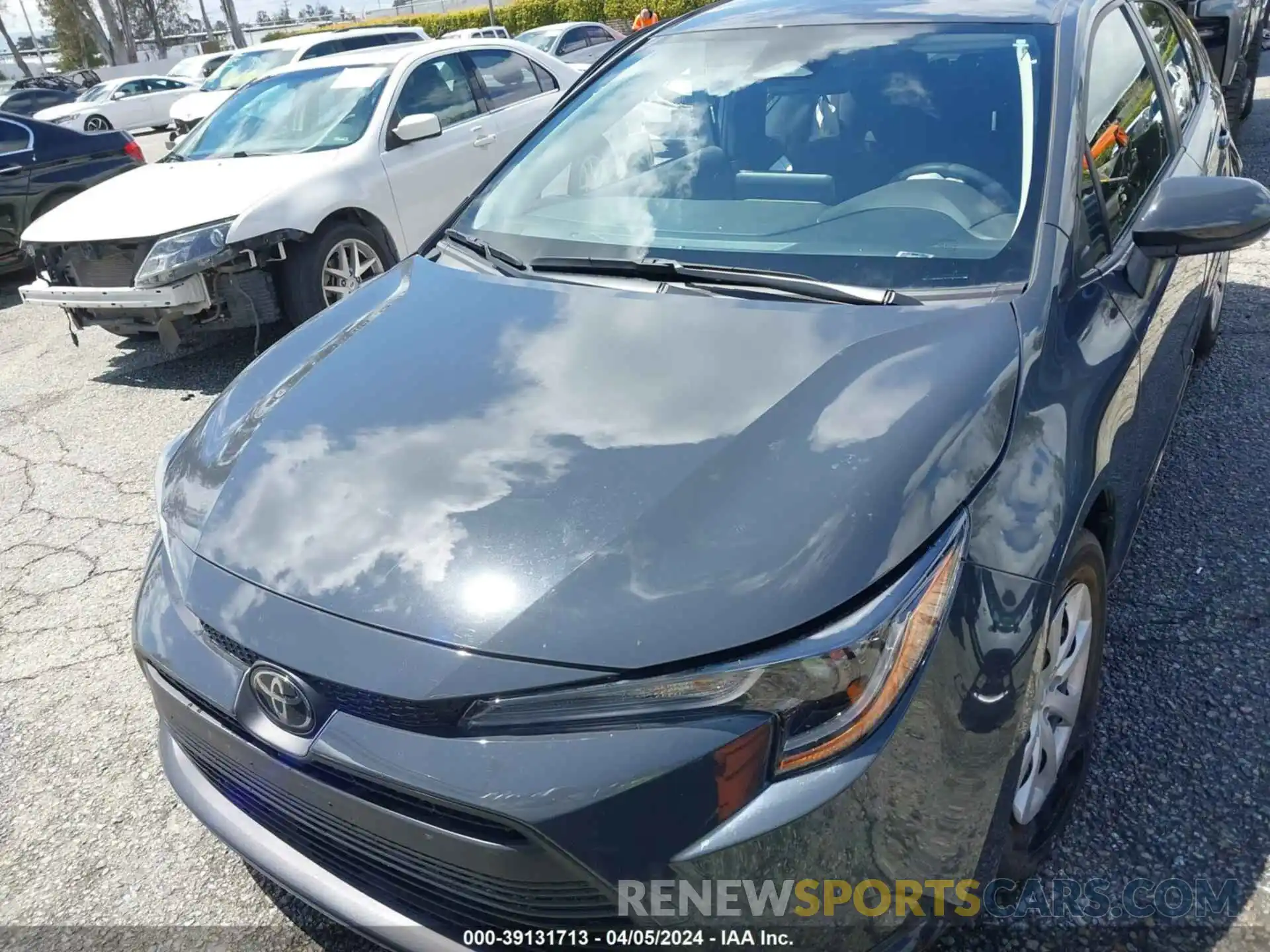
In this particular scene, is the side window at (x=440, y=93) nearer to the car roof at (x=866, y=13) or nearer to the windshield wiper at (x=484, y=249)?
the car roof at (x=866, y=13)

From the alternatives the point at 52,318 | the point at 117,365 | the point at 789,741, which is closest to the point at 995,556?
the point at 789,741

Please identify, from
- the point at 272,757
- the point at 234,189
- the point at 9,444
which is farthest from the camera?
the point at 234,189

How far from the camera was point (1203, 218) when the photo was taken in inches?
83.9

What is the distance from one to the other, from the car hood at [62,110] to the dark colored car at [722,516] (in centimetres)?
2217

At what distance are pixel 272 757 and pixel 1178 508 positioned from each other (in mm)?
2874

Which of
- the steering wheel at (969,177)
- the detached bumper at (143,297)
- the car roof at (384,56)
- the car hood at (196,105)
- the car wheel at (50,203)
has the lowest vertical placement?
the detached bumper at (143,297)

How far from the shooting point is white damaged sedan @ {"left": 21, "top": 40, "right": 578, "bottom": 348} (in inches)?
193

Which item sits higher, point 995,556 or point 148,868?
point 995,556

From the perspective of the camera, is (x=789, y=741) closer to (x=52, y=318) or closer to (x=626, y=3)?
(x=52, y=318)

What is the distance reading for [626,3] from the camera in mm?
30047

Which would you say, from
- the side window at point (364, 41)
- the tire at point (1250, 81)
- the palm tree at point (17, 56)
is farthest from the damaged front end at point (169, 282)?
the palm tree at point (17, 56)

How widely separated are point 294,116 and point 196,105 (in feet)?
24.0

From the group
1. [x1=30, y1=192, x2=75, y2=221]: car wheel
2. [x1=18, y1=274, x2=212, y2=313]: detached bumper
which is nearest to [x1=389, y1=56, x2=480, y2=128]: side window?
[x1=18, y1=274, x2=212, y2=313]: detached bumper

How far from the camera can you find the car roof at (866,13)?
2434 mm
